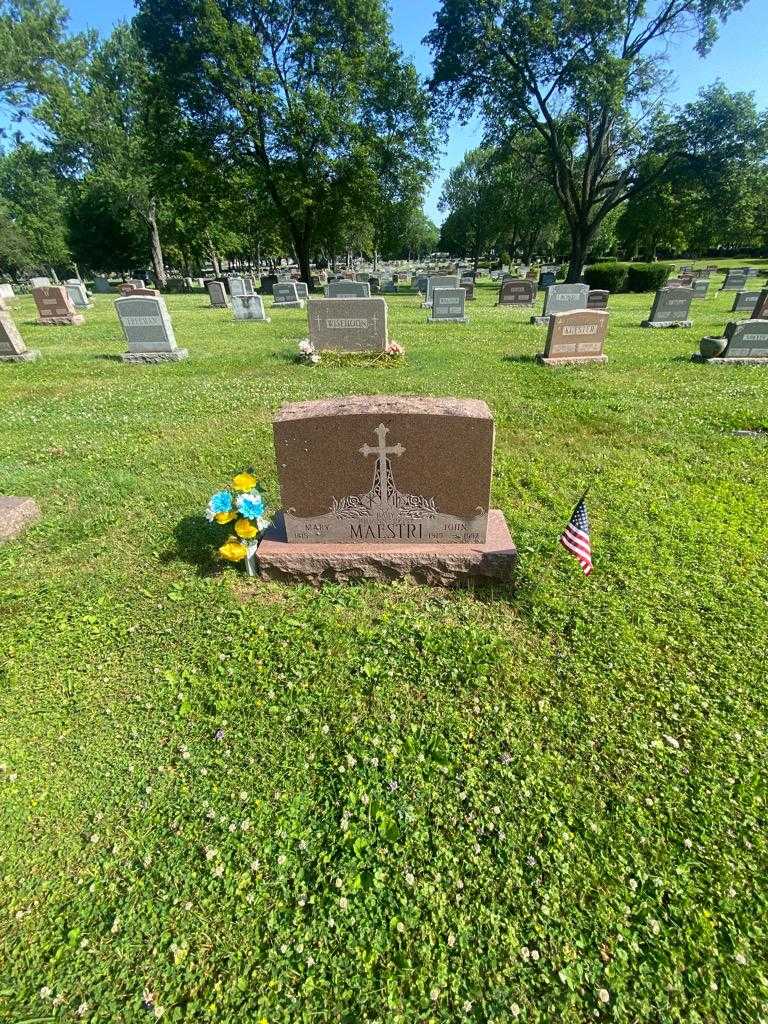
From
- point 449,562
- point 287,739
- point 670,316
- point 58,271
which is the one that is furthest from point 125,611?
point 58,271

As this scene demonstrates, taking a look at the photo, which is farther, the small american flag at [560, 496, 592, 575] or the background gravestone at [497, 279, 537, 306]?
the background gravestone at [497, 279, 537, 306]

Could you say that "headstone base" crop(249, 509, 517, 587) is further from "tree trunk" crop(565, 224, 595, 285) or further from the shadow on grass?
"tree trunk" crop(565, 224, 595, 285)

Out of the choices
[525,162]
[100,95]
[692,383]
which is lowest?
[692,383]

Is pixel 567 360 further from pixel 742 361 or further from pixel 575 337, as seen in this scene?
pixel 742 361

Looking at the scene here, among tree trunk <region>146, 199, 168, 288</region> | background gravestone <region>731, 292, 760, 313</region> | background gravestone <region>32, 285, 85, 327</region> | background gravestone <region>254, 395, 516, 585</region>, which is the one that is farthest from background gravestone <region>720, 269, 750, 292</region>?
tree trunk <region>146, 199, 168, 288</region>

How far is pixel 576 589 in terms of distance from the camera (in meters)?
3.93

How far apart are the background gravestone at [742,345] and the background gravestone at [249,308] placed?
15833 millimetres

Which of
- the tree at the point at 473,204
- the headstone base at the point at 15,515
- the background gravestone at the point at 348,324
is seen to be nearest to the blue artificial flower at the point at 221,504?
the headstone base at the point at 15,515

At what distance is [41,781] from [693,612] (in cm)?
456

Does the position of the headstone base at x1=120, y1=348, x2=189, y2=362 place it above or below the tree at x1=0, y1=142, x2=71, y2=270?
below

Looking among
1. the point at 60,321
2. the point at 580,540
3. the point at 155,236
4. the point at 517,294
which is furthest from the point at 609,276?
the point at 155,236

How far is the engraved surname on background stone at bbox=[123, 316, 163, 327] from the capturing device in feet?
38.4

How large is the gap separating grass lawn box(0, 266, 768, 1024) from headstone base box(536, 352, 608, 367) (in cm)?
636

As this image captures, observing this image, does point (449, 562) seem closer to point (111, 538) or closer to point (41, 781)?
point (41, 781)
